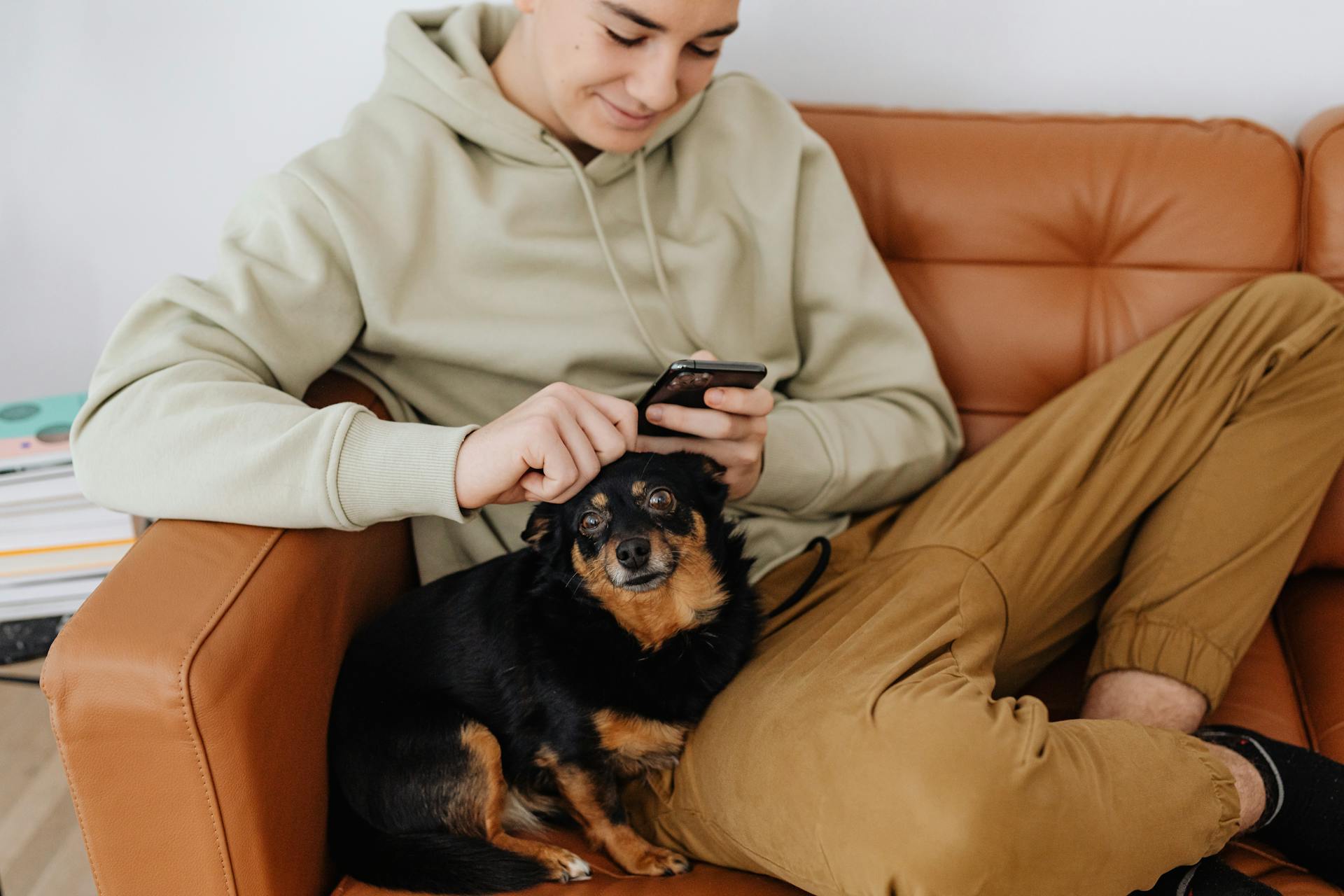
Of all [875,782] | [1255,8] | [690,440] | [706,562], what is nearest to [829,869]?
[875,782]

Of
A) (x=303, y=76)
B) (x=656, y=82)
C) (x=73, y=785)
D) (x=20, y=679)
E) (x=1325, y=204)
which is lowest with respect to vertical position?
(x=20, y=679)

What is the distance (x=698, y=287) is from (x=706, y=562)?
0.48 metres

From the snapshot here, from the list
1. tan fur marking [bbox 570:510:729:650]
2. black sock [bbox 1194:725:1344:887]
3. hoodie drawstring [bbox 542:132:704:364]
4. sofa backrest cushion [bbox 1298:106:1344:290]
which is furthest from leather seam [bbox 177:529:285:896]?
sofa backrest cushion [bbox 1298:106:1344:290]

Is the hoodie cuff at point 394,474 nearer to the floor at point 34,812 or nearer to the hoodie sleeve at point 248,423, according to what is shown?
the hoodie sleeve at point 248,423

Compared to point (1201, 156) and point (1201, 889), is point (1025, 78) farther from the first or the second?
point (1201, 889)

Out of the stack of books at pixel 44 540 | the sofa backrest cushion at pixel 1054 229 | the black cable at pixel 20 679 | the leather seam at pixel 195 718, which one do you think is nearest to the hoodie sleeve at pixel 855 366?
the sofa backrest cushion at pixel 1054 229

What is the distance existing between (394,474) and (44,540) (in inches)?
33.8

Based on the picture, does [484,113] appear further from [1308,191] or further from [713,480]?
[1308,191]

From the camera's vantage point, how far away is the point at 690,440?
135 centimetres

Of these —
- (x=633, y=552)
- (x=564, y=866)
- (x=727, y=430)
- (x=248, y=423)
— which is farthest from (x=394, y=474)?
(x=564, y=866)

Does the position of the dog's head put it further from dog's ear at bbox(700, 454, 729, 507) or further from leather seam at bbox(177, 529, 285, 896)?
leather seam at bbox(177, 529, 285, 896)

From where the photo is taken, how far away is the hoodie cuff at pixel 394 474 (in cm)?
116

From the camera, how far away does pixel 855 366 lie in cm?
171

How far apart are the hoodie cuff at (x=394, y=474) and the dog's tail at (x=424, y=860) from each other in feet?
1.21
